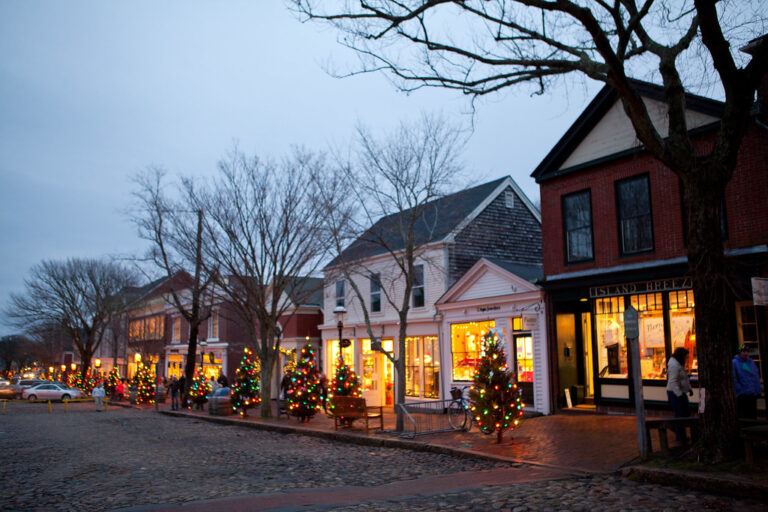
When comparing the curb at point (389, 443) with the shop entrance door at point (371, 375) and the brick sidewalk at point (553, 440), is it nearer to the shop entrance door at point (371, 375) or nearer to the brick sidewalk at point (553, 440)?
the brick sidewalk at point (553, 440)

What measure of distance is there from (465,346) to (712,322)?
1387 centimetres

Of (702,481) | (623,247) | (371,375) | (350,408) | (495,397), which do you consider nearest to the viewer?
(702,481)

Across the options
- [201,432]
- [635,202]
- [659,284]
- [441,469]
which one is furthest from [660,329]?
[201,432]

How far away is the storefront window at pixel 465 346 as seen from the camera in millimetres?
22234

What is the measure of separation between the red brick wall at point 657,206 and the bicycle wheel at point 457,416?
4.86 meters

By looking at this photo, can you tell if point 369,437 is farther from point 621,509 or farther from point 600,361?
point 621,509

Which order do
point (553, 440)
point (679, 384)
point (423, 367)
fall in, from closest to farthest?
point (679, 384), point (553, 440), point (423, 367)

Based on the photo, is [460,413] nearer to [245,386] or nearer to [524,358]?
[524,358]

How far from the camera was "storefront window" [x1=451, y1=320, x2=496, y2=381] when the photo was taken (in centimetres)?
2223

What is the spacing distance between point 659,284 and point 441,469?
26.3 feet

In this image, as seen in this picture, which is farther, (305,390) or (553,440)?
(305,390)

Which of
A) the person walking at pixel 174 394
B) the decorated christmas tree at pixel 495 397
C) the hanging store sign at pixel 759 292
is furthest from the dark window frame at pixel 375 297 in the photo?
the hanging store sign at pixel 759 292

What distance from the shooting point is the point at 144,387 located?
36.1 m

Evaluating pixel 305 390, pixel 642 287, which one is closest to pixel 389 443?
pixel 305 390
